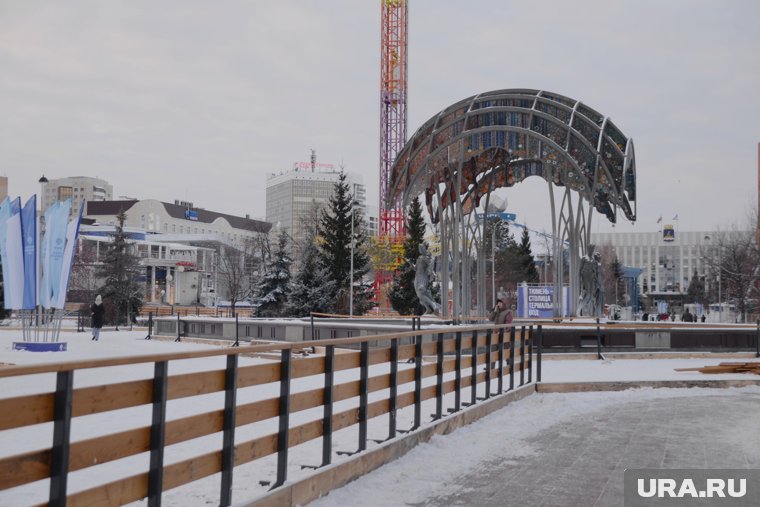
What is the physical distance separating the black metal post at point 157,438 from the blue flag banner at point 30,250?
23470 millimetres

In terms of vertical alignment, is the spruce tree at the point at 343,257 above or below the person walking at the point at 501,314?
above

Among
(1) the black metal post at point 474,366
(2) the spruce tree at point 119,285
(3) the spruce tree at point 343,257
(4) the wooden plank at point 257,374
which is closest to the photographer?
(4) the wooden plank at point 257,374

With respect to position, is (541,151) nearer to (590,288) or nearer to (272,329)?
(590,288)

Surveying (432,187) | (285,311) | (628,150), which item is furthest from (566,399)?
(285,311)

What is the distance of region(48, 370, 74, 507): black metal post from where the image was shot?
13.6 feet

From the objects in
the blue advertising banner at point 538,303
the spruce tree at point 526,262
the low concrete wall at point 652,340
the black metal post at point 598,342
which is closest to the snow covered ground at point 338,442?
the black metal post at point 598,342

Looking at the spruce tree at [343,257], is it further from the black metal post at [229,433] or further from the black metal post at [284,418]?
the black metal post at [229,433]

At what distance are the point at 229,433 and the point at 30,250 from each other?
23.3 metres

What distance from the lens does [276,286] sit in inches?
2083

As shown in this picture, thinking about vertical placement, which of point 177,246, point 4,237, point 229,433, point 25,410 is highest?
point 177,246

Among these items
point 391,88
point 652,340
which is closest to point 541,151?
point 652,340

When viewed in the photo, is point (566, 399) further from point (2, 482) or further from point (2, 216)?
point (2, 216)

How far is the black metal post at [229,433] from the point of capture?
18.9 feet

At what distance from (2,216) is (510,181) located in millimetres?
23883
